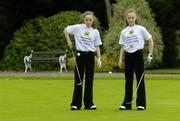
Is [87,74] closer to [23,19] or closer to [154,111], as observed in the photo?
[154,111]

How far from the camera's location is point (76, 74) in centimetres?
1319

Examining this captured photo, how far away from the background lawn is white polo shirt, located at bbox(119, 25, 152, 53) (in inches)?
49.4

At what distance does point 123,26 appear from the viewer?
3073 cm

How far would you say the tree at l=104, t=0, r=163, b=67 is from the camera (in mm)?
30672

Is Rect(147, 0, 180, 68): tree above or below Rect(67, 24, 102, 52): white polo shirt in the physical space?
above

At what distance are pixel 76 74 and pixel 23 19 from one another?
77.0 feet

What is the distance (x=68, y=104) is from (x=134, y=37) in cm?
246

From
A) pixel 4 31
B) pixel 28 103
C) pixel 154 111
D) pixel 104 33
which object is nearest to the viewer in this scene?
pixel 154 111

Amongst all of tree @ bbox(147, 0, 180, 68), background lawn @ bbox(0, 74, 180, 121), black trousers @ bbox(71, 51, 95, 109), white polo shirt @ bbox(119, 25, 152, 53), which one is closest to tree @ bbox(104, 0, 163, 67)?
tree @ bbox(147, 0, 180, 68)

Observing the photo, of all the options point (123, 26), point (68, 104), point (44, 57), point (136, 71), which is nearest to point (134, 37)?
point (136, 71)

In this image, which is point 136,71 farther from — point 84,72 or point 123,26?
point 123,26

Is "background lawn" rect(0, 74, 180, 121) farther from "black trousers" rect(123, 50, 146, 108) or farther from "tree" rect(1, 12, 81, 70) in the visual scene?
"tree" rect(1, 12, 81, 70)

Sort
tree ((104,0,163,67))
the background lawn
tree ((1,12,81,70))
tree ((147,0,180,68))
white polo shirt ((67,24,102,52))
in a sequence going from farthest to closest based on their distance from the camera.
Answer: tree ((147,0,180,68)) → tree ((1,12,81,70)) → tree ((104,0,163,67)) → white polo shirt ((67,24,102,52)) → the background lawn

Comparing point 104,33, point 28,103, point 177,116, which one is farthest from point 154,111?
point 104,33
